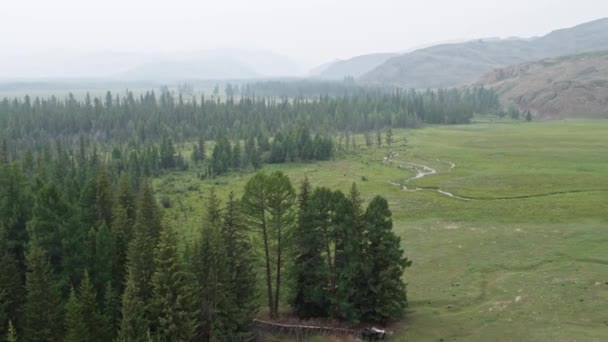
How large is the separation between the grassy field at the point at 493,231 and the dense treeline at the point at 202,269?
689cm

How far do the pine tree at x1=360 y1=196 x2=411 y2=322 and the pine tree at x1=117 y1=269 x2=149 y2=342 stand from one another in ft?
63.3

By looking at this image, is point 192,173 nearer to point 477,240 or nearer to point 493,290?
point 477,240

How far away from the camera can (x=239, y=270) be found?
153 feet

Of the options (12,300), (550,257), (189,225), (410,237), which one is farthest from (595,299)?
(189,225)

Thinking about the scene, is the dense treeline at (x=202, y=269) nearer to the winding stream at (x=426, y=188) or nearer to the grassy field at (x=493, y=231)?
the grassy field at (x=493, y=231)

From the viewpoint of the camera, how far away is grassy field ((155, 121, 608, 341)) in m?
44.7


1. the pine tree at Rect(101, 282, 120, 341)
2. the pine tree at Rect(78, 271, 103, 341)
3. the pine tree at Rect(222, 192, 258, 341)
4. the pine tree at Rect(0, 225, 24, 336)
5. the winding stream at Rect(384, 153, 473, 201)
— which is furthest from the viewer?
the winding stream at Rect(384, 153, 473, 201)

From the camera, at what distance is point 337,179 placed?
122 metres

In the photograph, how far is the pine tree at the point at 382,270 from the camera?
46469mm

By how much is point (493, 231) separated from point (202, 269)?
4734cm

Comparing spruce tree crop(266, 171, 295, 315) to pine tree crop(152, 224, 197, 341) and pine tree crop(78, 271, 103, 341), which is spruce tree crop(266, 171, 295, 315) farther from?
pine tree crop(78, 271, 103, 341)

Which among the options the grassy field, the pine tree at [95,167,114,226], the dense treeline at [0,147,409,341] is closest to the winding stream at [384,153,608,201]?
the grassy field

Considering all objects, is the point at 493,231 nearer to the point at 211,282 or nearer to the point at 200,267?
the point at 211,282

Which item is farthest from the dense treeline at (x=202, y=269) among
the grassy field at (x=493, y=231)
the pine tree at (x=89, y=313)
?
the grassy field at (x=493, y=231)
